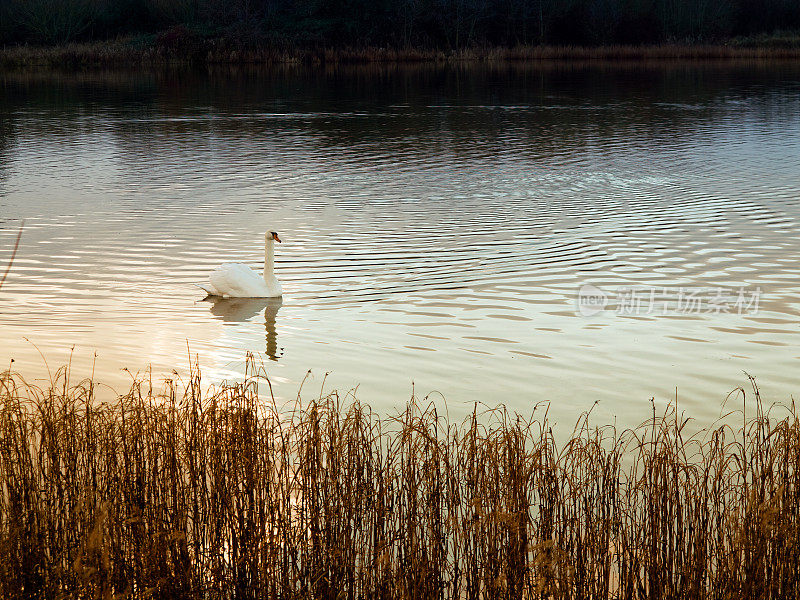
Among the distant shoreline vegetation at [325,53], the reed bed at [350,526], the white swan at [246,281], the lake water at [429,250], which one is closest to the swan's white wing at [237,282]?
the white swan at [246,281]

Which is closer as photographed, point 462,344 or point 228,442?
point 228,442

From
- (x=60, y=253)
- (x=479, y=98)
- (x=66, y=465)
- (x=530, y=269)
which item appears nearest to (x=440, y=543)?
(x=66, y=465)

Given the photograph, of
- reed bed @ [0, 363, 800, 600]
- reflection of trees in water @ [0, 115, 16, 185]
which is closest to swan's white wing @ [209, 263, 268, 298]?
reed bed @ [0, 363, 800, 600]

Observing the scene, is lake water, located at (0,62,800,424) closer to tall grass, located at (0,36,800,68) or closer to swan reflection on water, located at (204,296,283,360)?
swan reflection on water, located at (204,296,283,360)

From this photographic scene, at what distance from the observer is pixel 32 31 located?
6419cm

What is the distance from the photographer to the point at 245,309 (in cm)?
1039

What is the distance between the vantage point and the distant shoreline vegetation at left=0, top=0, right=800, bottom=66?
191ft

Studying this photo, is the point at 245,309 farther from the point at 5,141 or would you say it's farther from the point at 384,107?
the point at 384,107

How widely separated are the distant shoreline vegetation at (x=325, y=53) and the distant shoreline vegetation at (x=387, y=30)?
0.24ft

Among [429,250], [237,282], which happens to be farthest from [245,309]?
[429,250]

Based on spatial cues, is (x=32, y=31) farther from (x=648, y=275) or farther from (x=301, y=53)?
(x=648, y=275)

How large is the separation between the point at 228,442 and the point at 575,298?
19.8 feet

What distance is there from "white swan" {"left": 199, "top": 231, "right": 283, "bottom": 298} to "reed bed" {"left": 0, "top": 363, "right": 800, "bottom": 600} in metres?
5.30

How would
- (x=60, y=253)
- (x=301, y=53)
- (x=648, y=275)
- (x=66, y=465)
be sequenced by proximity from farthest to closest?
(x=301, y=53) → (x=60, y=253) → (x=648, y=275) → (x=66, y=465)
